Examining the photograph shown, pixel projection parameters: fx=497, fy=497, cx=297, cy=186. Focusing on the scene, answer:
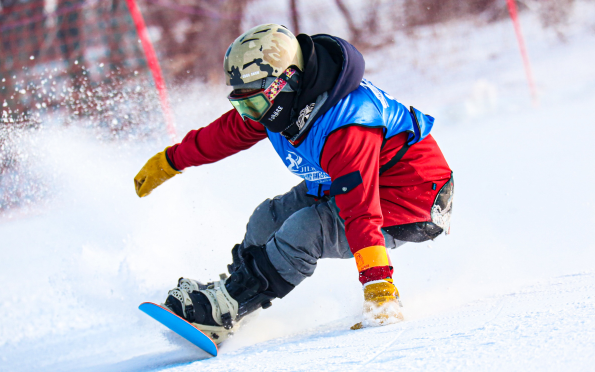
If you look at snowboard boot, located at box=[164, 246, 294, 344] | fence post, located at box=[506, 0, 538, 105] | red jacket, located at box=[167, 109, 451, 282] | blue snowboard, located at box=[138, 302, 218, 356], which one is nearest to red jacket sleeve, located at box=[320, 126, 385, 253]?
red jacket, located at box=[167, 109, 451, 282]

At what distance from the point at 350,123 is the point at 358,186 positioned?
249 millimetres

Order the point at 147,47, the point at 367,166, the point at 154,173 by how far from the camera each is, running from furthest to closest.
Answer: the point at 147,47 < the point at 154,173 < the point at 367,166

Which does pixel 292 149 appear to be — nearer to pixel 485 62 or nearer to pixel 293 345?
pixel 293 345

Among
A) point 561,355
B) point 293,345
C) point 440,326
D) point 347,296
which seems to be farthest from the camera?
point 347,296

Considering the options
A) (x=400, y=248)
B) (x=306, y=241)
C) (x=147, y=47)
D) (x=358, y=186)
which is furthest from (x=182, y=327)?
(x=147, y=47)

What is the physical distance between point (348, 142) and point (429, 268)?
5.11 ft

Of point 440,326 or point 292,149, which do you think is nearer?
point 440,326

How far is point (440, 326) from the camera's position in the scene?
1.53m

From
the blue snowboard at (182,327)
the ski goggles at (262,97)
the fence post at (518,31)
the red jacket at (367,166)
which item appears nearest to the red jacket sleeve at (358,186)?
the red jacket at (367,166)

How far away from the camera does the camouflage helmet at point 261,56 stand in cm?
196

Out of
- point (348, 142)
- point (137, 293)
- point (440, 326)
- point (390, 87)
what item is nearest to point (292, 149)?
point (348, 142)

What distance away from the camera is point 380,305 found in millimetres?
1801

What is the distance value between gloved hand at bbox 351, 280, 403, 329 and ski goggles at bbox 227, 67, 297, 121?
81 cm

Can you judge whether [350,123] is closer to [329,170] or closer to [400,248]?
[329,170]
